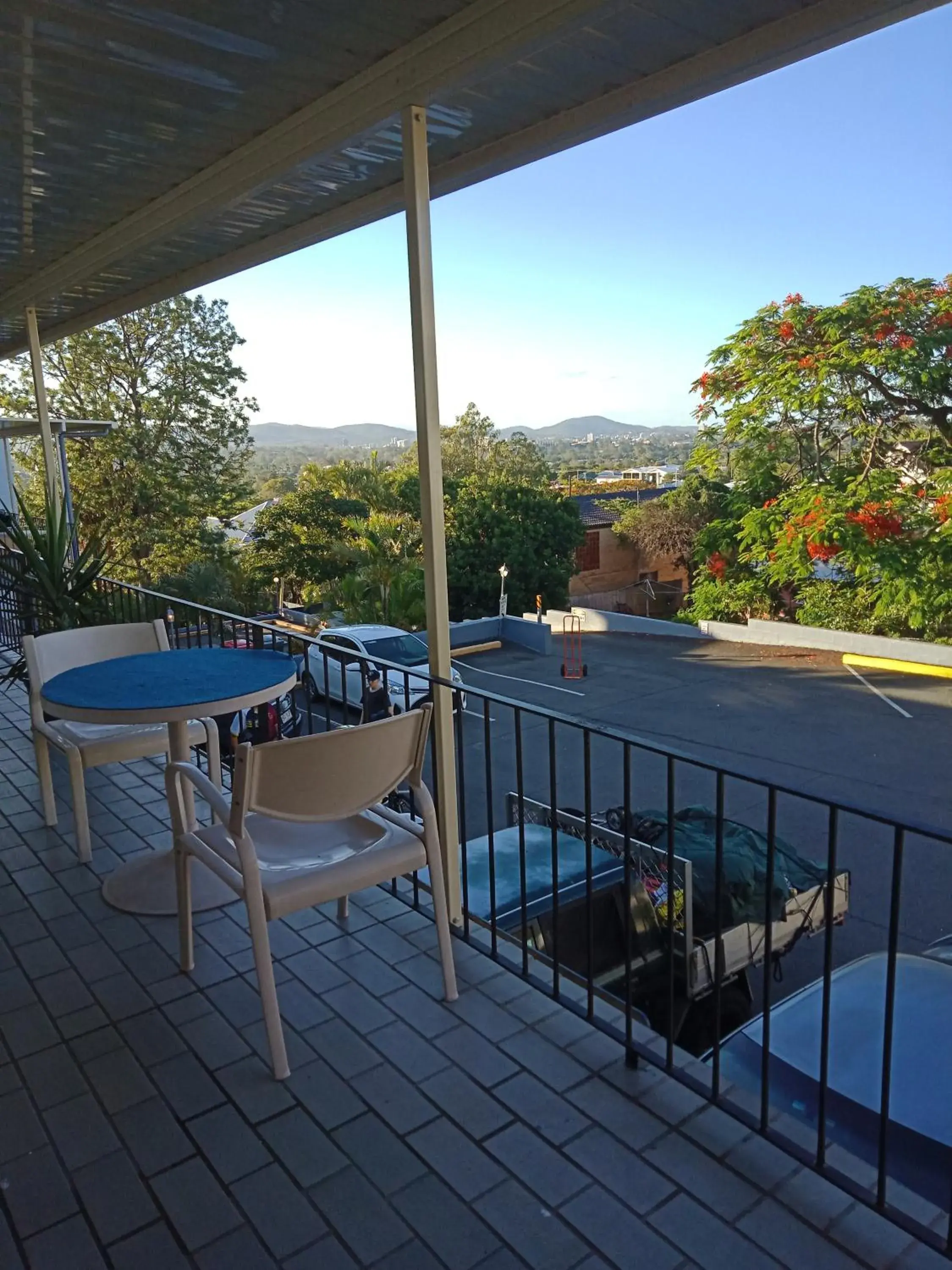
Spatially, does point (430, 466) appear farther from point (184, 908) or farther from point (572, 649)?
point (572, 649)

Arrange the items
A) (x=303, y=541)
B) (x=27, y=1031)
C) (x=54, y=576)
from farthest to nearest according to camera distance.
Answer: (x=303, y=541), (x=54, y=576), (x=27, y=1031)

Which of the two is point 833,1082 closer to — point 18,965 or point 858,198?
point 18,965

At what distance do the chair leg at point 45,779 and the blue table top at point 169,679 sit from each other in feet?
1.46

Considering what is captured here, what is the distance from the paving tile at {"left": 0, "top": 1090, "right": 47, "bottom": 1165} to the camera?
1728 mm

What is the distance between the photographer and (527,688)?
47.3ft

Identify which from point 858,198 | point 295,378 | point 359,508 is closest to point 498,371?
point 295,378

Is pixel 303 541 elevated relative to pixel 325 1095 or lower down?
elevated

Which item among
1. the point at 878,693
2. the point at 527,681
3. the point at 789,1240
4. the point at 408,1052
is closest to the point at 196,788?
the point at 408,1052

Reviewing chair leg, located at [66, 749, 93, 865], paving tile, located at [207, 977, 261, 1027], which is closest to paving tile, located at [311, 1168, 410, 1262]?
paving tile, located at [207, 977, 261, 1027]

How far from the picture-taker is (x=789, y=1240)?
1.46m

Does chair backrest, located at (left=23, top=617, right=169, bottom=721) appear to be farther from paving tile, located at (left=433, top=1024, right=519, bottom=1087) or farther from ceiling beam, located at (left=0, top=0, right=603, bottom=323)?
paving tile, located at (left=433, top=1024, right=519, bottom=1087)

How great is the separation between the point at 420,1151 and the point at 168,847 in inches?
71.6

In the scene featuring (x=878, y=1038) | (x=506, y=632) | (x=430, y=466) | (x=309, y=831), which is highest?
(x=430, y=466)

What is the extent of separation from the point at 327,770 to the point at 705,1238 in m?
1.14
